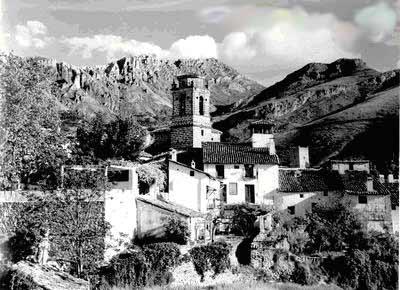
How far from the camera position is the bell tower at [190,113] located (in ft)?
157

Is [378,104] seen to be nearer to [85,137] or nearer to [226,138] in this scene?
[226,138]

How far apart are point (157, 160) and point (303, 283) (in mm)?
13596

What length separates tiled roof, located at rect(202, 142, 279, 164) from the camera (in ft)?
137

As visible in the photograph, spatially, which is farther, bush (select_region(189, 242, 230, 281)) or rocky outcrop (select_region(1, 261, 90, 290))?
bush (select_region(189, 242, 230, 281))

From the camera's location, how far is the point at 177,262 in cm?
2645

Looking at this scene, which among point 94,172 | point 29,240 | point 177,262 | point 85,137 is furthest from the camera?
point 85,137

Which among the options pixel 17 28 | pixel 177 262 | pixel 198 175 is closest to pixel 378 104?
pixel 198 175

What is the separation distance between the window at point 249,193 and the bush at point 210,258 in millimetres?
13506

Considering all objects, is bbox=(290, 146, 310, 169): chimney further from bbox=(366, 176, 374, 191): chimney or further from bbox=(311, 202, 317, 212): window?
bbox=(311, 202, 317, 212): window

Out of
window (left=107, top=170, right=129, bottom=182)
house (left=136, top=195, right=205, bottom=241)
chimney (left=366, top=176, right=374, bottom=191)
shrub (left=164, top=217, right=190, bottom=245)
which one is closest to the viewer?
shrub (left=164, top=217, right=190, bottom=245)

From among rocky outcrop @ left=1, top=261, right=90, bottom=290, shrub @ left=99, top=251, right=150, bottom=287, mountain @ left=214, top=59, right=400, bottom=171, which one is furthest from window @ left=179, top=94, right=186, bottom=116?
rocky outcrop @ left=1, top=261, right=90, bottom=290

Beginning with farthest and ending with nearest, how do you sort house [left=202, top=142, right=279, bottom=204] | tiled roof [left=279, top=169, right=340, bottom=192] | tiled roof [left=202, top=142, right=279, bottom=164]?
tiled roof [left=202, top=142, right=279, bottom=164]
house [left=202, top=142, right=279, bottom=204]
tiled roof [left=279, top=169, right=340, bottom=192]

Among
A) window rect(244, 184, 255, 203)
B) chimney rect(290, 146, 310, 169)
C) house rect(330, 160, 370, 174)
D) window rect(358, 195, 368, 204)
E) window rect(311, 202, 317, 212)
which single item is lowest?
window rect(311, 202, 317, 212)

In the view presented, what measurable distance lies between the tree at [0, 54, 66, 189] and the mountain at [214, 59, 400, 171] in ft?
150
